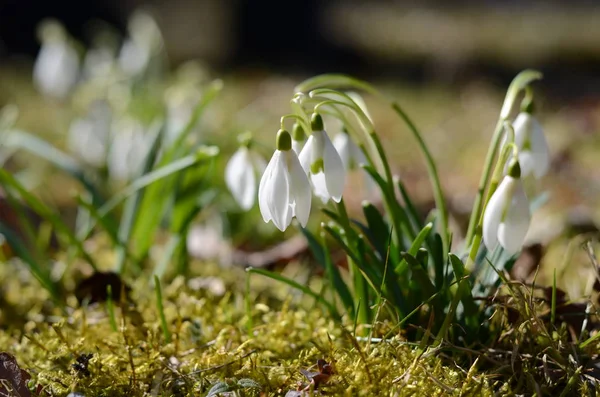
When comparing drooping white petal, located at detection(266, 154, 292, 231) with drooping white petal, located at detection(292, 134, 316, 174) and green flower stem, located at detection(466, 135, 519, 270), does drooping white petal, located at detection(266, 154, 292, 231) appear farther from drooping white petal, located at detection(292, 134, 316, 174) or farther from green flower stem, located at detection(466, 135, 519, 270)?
green flower stem, located at detection(466, 135, 519, 270)

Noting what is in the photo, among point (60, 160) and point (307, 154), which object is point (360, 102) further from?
point (60, 160)

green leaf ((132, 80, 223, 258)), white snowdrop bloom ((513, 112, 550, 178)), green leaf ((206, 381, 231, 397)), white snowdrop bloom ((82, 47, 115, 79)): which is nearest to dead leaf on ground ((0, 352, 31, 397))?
green leaf ((206, 381, 231, 397))

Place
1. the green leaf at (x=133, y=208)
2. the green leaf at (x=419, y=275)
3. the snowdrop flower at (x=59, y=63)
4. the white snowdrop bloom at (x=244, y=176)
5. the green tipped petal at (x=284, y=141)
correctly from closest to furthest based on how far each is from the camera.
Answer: the green tipped petal at (x=284, y=141), the green leaf at (x=419, y=275), the white snowdrop bloom at (x=244, y=176), the green leaf at (x=133, y=208), the snowdrop flower at (x=59, y=63)

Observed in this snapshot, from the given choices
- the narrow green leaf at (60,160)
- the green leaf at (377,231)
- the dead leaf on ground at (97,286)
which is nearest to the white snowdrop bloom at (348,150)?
the green leaf at (377,231)

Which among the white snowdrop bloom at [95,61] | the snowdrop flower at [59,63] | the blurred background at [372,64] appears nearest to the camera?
the snowdrop flower at [59,63]

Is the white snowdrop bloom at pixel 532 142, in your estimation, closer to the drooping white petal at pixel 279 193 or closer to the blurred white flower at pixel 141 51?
the drooping white petal at pixel 279 193

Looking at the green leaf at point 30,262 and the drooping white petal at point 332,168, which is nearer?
the drooping white petal at point 332,168
